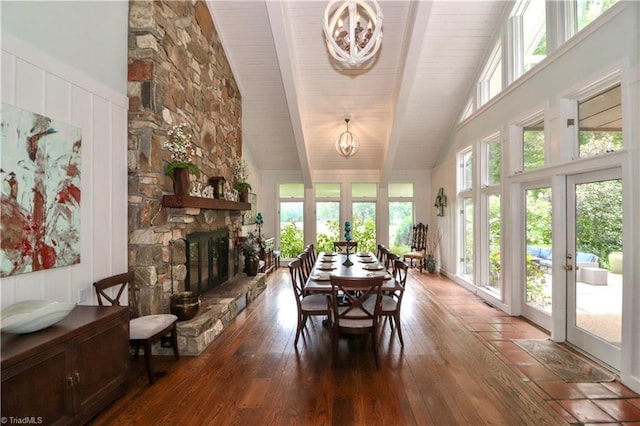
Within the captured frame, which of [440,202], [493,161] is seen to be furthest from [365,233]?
[493,161]

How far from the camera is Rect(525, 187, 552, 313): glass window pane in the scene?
13.2ft

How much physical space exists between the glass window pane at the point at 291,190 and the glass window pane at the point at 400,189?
2.53 metres

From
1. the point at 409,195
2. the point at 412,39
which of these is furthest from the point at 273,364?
the point at 409,195

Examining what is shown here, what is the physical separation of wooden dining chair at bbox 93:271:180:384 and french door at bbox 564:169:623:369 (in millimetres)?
4244

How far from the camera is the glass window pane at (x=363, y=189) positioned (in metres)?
8.88

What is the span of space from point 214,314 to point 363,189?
599 cm

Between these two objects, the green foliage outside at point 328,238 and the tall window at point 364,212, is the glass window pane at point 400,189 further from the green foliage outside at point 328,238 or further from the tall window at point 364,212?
the green foliage outside at point 328,238

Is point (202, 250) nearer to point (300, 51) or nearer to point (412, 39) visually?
point (300, 51)

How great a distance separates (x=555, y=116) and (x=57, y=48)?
494 cm

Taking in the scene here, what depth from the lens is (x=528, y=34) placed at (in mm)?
4348

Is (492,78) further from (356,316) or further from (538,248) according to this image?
(356,316)

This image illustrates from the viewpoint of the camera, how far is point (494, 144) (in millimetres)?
5293

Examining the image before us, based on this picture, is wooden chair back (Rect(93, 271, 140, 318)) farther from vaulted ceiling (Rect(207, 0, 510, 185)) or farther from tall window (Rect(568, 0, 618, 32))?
tall window (Rect(568, 0, 618, 32))

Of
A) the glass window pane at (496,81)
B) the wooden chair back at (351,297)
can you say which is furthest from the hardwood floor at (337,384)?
the glass window pane at (496,81)
